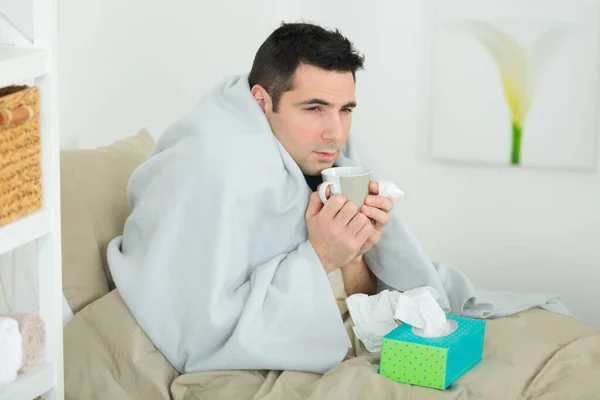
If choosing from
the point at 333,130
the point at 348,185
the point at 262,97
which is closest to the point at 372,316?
the point at 348,185

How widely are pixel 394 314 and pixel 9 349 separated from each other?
2.70 ft

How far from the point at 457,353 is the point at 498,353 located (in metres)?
0.19

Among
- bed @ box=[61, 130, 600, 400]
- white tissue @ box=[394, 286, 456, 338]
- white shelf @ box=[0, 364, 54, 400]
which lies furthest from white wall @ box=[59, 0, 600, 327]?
white shelf @ box=[0, 364, 54, 400]

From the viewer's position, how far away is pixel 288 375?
1763mm

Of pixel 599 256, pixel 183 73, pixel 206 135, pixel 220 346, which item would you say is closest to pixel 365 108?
pixel 183 73

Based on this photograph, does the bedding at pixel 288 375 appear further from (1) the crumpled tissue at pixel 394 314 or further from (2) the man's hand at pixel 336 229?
(2) the man's hand at pixel 336 229

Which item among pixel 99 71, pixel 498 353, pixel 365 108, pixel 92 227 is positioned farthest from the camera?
pixel 365 108

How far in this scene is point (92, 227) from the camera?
6.59 ft

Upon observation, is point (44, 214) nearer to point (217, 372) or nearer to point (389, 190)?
point (217, 372)

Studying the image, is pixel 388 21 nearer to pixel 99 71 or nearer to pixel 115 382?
pixel 99 71

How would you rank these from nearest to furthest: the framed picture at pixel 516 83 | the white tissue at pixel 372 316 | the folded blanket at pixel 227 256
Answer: the folded blanket at pixel 227 256 < the white tissue at pixel 372 316 < the framed picture at pixel 516 83

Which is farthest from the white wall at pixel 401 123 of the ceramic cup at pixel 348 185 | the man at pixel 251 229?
the ceramic cup at pixel 348 185

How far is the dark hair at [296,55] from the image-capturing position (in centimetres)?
201

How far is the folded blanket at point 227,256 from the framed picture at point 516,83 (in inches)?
39.2
